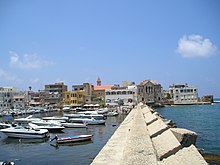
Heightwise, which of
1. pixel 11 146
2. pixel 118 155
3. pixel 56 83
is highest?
pixel 56 83

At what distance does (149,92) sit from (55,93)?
39748mm

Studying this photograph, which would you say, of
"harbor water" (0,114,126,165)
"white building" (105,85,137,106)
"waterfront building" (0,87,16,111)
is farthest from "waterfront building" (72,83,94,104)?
"harbor water" (0,114,126,165)

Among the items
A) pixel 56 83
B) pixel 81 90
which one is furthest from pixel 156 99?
pixel 56 83

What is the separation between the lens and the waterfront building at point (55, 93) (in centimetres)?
10089

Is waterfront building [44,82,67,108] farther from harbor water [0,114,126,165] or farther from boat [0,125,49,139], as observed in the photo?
harbor water [0,114,126,165]

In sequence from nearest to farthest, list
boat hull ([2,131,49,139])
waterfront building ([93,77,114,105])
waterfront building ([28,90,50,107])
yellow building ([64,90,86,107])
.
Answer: boat hull ([2,131,49,139])
yellow building ([64,90,86,107])
waterfront building ([28,90,50,107])
waterfront building ([93,77,114,105])

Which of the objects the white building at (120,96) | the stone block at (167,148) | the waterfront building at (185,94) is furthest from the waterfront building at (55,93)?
the stone block at (167,148)

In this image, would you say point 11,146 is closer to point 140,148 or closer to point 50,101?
point 140,148

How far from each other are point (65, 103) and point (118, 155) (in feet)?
277

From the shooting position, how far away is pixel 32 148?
2247 cm

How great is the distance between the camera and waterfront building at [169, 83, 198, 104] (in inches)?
4619

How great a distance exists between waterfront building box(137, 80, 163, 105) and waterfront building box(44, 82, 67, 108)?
1294 inches

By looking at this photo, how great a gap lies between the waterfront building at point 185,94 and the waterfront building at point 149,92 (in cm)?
1246

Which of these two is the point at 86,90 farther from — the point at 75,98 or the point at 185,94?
the point at 185,94
